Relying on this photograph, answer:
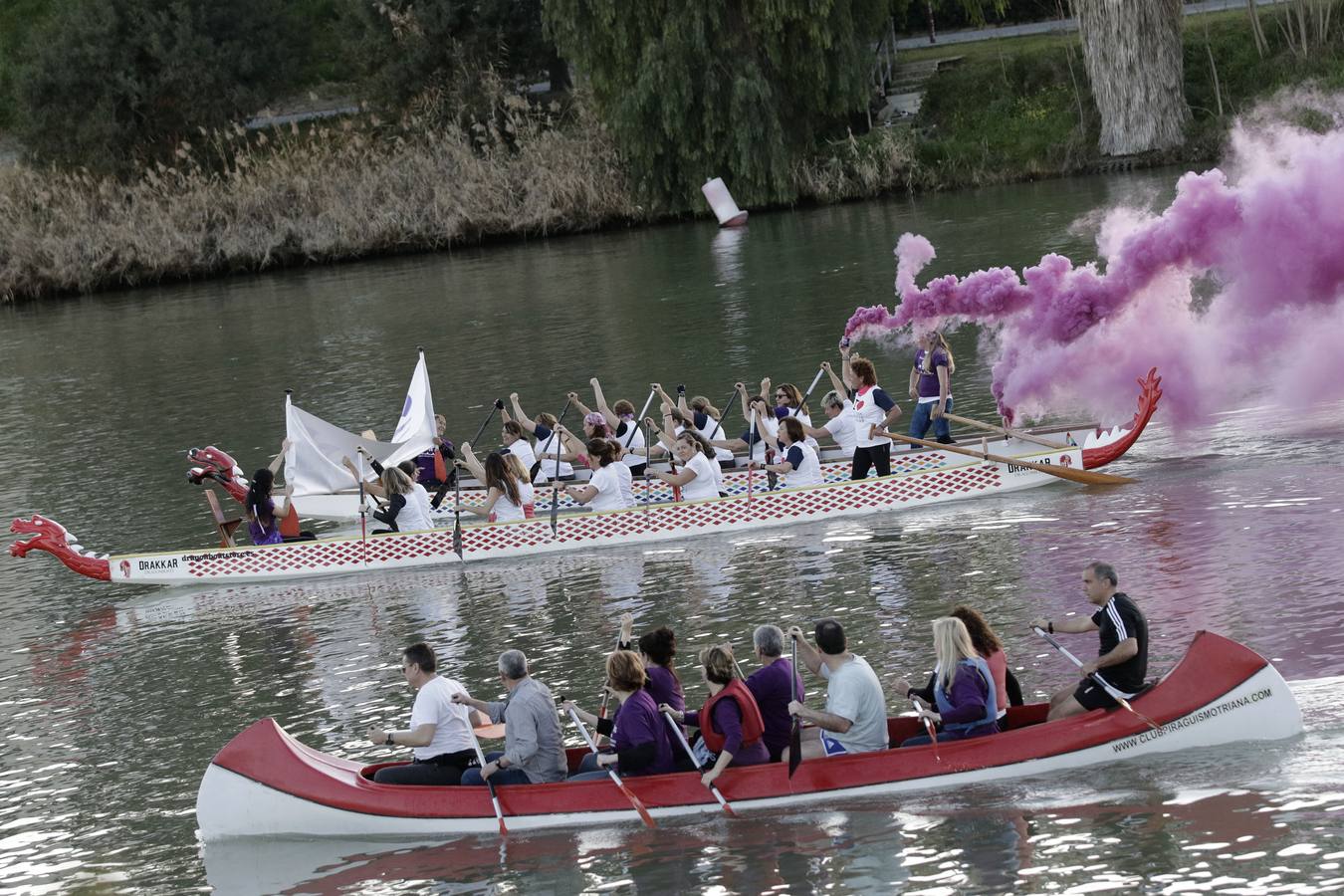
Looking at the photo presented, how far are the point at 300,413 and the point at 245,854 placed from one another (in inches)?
404

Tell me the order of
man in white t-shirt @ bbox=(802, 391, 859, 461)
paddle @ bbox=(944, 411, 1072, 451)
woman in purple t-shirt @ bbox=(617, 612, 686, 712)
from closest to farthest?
woman in purple t-shirt @ bbox=(617, 612, 686, 712)
paddle @ bbox=(944, 411, 1072, 451)
man in white t-shirt @ bbox=(802, 391, 859, 461)

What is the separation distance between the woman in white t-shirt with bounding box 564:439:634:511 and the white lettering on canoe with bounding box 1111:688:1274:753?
29.8 ft

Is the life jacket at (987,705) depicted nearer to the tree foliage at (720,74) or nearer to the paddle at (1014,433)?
the paddle at (1014,433)

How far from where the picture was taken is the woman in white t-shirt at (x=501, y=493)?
20375 millimetres

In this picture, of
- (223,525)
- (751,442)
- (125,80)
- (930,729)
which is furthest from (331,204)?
(930,729)

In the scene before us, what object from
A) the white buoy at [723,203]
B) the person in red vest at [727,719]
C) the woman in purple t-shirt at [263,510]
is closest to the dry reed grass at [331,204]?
the white buoy at [723,203]

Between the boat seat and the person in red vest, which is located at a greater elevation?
the boat seat

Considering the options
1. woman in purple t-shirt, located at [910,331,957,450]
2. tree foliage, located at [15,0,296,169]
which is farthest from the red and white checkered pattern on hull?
tree foliage, located at [15,0,296,169]

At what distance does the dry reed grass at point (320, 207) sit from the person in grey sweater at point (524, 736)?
37312 mm

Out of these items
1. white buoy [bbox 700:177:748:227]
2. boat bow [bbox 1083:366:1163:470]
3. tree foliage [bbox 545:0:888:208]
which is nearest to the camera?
boat bow [bbox 1083:366:1163:470]

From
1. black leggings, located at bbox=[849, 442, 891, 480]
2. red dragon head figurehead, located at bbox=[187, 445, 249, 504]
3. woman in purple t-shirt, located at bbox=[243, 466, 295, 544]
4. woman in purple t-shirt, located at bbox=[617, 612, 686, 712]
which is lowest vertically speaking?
woman in purple t-shirt, located at bbox=[617, 612, 686, 712]

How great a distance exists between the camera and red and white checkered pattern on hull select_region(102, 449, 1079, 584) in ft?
66.0

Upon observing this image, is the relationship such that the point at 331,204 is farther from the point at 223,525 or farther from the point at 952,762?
the point at 952,762

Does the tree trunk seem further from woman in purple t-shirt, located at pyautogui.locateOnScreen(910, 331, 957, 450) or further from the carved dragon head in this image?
the carved dragon head
